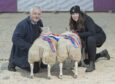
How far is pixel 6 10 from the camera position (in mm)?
14203

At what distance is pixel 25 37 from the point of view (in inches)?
274

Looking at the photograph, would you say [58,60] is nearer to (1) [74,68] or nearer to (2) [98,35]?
(1) [74,68]

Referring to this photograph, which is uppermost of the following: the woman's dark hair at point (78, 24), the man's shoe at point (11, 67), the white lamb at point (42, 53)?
the woman's dark hair at point (78, 24)

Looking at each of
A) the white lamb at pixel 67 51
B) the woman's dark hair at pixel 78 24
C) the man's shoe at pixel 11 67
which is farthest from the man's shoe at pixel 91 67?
the man's shoe at pixel 11 67

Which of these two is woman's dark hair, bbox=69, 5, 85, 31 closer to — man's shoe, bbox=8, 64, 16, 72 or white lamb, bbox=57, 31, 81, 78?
white lamb, bbox=57, 31, 81, 78

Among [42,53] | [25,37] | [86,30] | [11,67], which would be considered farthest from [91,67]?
[11,67]

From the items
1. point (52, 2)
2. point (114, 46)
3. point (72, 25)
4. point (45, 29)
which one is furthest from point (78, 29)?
point (52, 2)

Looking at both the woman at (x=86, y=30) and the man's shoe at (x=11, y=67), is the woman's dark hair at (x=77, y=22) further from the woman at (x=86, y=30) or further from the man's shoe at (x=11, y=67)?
the man's shoe at (x=11, y=67)

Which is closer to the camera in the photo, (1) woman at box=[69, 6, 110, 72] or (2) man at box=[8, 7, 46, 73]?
(2) man at box=[8, 7, 46, 73]

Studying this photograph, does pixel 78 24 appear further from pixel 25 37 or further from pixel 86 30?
pixel 25 37

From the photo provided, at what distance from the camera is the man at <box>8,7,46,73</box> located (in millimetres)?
6805

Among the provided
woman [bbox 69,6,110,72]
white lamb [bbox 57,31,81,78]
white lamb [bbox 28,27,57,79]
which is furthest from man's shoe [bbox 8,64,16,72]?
woman [bbox 69,6,110,72]

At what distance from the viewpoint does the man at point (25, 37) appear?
22.3 feet

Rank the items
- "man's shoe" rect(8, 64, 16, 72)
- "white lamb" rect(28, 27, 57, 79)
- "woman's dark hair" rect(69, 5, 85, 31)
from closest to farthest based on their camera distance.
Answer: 1. "white lamb" rect(28, 27, 57, 79)
2. "woman's dark hair" rect(69, 5, 85, 31)
3. "man's shoe" rect(8, 64, 16, 72)
